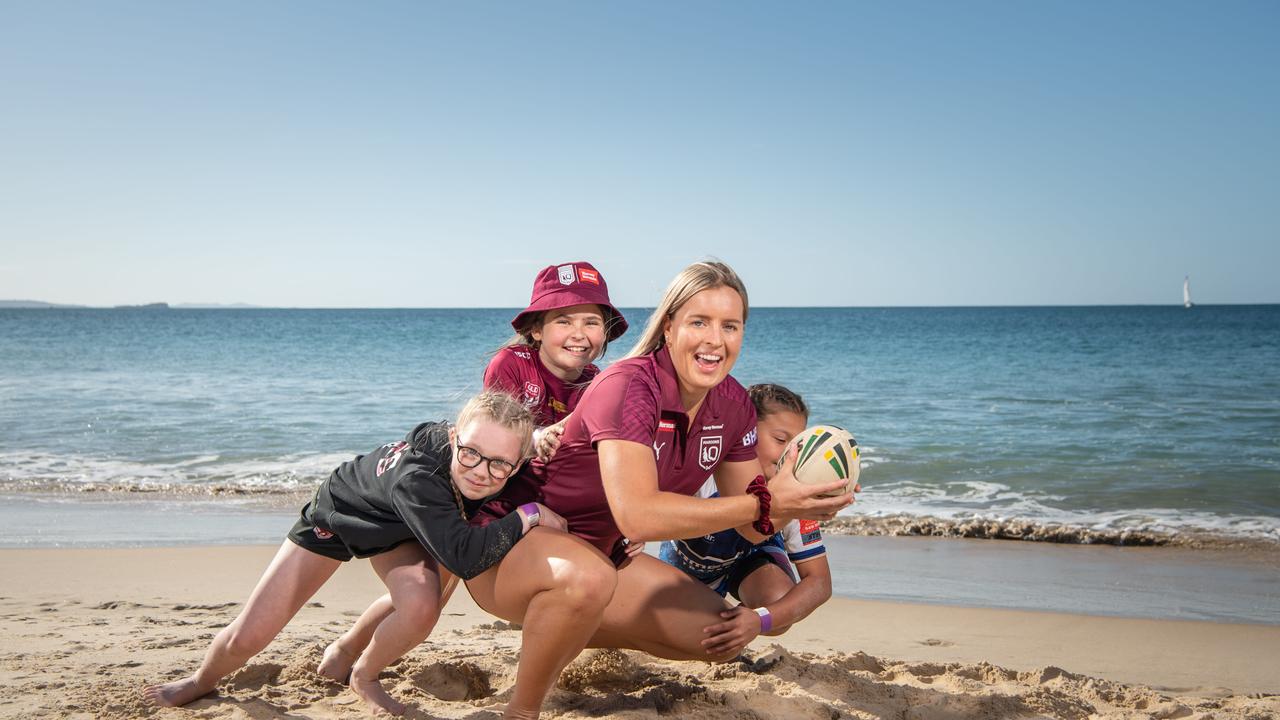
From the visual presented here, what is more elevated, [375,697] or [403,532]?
[403,532]

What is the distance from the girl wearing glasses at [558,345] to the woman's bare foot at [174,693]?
5.30 feet

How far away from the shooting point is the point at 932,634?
4922mm

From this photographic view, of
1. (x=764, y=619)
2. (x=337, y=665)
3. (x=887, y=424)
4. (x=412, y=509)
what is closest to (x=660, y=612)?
(x=764, y=619)

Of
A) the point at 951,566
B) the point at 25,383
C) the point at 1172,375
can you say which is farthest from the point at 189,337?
the point at 951,566

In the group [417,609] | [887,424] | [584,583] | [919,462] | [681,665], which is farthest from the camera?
[887,424]

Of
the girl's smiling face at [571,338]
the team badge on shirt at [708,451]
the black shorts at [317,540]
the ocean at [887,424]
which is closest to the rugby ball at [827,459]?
the team badge on shirt at [708,451]

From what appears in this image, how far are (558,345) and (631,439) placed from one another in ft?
4.84

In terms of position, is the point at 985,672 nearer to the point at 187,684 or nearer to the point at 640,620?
the point at 640,620

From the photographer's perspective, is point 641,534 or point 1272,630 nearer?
point 641,534

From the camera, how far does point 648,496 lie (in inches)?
107

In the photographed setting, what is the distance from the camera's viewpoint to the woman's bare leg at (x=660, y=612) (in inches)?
133

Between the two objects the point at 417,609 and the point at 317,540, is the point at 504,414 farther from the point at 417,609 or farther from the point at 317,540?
the point at 317,540

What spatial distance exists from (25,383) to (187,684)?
2088 centimetres

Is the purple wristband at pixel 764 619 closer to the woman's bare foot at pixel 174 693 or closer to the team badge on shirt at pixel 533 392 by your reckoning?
the team badge on shirt at pixel 533 392
